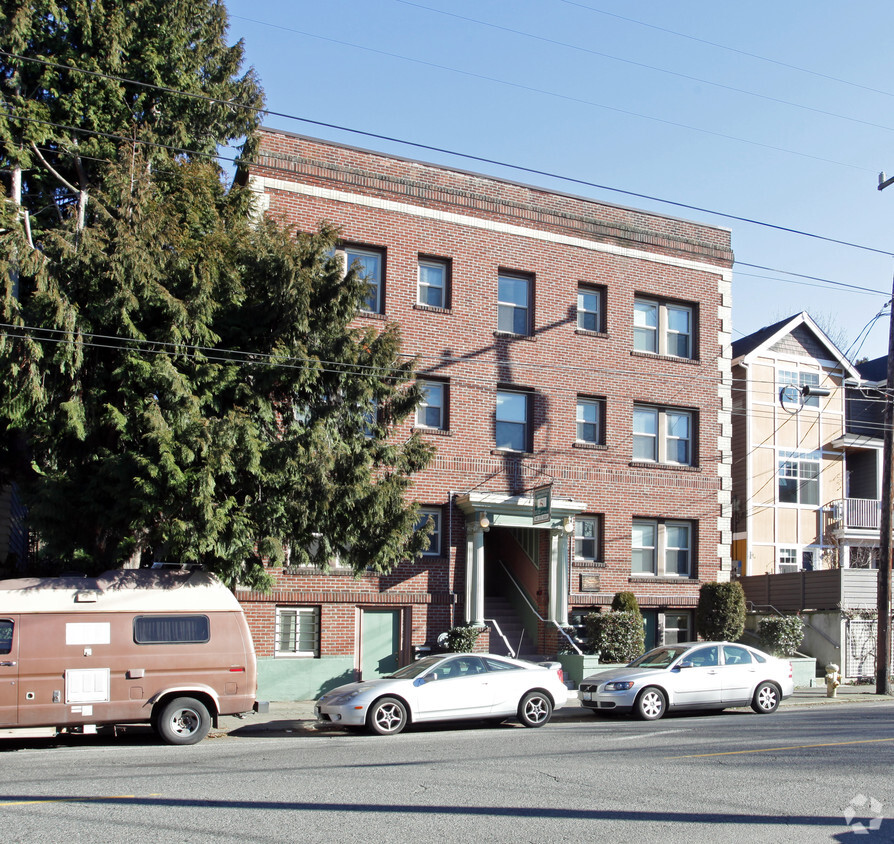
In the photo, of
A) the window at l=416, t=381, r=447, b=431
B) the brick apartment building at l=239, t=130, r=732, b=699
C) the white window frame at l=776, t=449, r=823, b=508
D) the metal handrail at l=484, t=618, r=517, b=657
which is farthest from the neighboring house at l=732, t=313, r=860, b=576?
the window at l=416, t=381, r=447, b=431

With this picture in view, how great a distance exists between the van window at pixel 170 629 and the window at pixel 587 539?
1163cm

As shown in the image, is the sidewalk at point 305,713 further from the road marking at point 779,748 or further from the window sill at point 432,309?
the window sill at point 432,309

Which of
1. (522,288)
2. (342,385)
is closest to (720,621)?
(522,288)

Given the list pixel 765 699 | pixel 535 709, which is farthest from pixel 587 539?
pixel 535 709

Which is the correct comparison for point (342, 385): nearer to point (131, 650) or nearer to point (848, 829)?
point (131, 650)

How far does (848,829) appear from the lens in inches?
316

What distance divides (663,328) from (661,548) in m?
5.74

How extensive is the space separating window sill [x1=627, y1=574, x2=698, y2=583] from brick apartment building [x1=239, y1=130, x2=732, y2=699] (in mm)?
55

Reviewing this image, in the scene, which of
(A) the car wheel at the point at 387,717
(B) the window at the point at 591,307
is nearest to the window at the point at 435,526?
(B) the window at the point at 591,307

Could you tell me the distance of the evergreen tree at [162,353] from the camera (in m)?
14.5

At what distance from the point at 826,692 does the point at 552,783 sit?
15102 millimetres

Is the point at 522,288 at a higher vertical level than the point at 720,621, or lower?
higher

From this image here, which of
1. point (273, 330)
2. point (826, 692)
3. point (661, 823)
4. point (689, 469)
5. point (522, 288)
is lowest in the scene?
point (826, 692)

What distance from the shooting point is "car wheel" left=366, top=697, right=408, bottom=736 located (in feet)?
49.8
